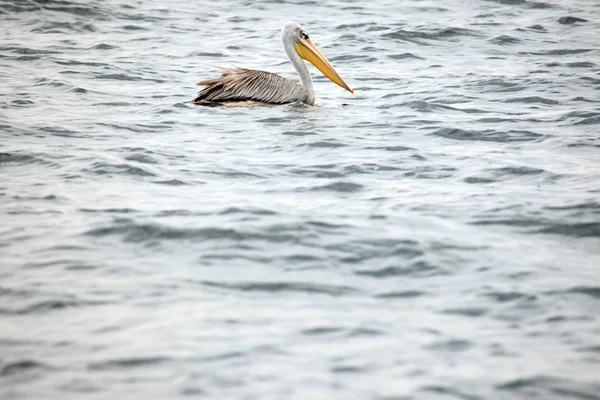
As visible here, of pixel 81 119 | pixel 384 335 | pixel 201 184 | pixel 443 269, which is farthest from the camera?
pixel 81 119

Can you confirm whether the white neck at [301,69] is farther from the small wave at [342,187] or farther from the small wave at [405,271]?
the small wave at [405,271]

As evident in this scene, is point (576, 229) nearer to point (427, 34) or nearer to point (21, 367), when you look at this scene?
point (21, 367)

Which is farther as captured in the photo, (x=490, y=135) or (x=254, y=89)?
(x=254, y=89)

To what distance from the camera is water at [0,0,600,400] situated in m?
3.84

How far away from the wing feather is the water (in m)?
0.15

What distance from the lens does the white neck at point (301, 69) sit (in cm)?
1012

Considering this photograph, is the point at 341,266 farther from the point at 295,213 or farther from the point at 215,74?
the point at 215,74

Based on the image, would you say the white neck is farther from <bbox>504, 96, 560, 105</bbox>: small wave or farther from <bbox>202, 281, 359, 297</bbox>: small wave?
<bbox>202, 281, 359, 297</bbox>: small wave

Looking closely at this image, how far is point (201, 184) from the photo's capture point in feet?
21.8

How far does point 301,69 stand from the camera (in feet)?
33.5

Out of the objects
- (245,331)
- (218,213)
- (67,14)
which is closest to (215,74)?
(67,14)

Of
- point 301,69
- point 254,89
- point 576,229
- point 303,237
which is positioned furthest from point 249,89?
point 576,229

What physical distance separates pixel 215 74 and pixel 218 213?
241 inches

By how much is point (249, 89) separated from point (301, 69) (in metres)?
0.81
